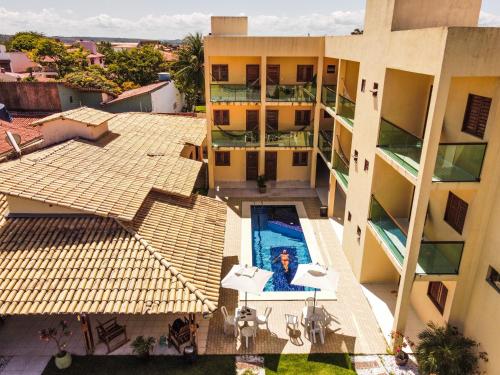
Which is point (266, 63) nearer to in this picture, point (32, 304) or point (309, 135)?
point (309, 135)

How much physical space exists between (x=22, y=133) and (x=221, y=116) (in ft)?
45.1

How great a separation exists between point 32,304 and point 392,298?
14.4m

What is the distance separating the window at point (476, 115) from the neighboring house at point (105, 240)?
33.0 ft

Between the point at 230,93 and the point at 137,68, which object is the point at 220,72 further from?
the point at 137,68

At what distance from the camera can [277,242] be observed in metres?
22.5

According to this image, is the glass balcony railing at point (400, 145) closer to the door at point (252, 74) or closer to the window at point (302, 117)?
the window at point (302, 117)

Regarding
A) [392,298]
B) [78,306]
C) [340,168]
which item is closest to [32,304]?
[78,306]

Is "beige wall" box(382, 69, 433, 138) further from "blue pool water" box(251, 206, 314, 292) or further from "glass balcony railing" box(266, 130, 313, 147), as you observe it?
"glass balcony railing" box(266, 130, 313, 147)

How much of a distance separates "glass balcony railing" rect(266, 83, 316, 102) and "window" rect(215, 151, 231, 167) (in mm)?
5719

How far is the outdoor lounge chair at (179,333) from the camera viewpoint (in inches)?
554

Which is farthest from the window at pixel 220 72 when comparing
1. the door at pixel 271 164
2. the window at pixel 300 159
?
the window at pixel 300 159

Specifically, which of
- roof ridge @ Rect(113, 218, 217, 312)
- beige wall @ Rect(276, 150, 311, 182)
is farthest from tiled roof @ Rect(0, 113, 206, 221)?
beige wall @ Rect(276, 150, 311, 182)

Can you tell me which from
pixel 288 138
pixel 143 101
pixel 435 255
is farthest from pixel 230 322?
pixel 143 101

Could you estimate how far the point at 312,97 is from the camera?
1035 inches
